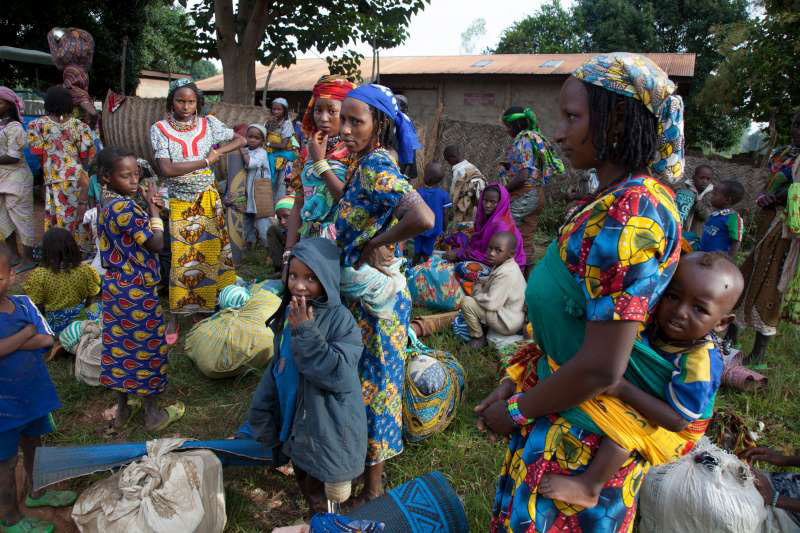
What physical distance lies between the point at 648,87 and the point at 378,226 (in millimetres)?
1375

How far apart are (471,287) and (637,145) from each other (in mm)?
4104

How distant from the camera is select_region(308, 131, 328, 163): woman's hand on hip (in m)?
2.63

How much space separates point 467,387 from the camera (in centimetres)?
379

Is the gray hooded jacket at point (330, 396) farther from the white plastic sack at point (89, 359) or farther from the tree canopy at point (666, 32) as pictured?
the tree canopy at point (666, 32)

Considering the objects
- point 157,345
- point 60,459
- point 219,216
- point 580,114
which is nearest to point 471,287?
point 219,216

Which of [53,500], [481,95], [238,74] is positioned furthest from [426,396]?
[481,95]

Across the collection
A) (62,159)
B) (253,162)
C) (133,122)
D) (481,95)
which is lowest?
(62,159)

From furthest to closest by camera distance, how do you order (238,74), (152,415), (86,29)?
(86,29) < (238,74) < (152,415)

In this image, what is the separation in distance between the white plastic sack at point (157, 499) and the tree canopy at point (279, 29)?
843 centimetres

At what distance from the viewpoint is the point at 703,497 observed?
214 cm

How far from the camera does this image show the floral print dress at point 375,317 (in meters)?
2.32

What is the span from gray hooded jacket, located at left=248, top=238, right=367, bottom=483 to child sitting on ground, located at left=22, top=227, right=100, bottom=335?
2784 mm

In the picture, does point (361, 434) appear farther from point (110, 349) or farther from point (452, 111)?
point (452, 111)

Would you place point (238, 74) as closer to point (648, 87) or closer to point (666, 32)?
point (648, 87)
